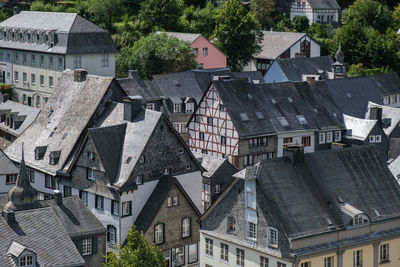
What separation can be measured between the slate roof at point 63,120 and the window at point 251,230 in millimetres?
18968

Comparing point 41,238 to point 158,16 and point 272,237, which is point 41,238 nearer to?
point 272,237

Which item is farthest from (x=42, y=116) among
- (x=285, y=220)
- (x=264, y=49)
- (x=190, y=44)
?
(x=264, y=49)

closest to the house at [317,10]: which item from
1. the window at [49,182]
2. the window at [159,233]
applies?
the window at [49,182]

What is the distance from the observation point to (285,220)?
168ft

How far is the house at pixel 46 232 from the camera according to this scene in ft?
151

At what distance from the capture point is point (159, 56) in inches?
3964

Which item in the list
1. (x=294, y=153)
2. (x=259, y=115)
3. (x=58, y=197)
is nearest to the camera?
(x=294, y=153)

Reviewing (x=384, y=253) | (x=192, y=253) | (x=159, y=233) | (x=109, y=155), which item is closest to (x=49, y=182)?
(x=109, y=155)

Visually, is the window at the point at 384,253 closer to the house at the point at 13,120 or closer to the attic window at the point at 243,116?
the attic window at the point at 243,116

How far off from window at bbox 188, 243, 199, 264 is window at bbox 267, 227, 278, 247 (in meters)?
11.5

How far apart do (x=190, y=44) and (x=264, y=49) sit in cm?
2044

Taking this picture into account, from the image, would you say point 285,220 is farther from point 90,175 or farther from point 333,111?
point 333,111

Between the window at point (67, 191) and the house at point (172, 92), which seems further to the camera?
the house at point (172, 92)

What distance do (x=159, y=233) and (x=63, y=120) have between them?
15748 mm
